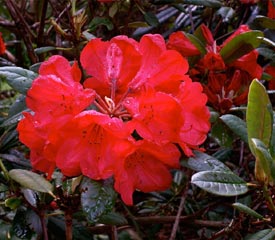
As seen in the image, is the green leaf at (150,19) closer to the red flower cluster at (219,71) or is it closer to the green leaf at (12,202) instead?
the red flower cluster at (219,71)

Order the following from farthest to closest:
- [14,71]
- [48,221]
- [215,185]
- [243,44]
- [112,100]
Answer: [48,221] → [243,44] → [14,71] → [112,100] → [215,185]

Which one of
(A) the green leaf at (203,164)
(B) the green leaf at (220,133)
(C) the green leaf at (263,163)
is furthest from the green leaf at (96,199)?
(B) the green leaf at (220,133)

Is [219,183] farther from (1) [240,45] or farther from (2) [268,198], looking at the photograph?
(1) [240,45]

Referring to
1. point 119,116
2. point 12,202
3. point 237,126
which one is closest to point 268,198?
point 237,126

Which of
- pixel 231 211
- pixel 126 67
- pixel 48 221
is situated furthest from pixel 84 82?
pixel 231 211

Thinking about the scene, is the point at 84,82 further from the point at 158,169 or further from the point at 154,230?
the point at 154,230
